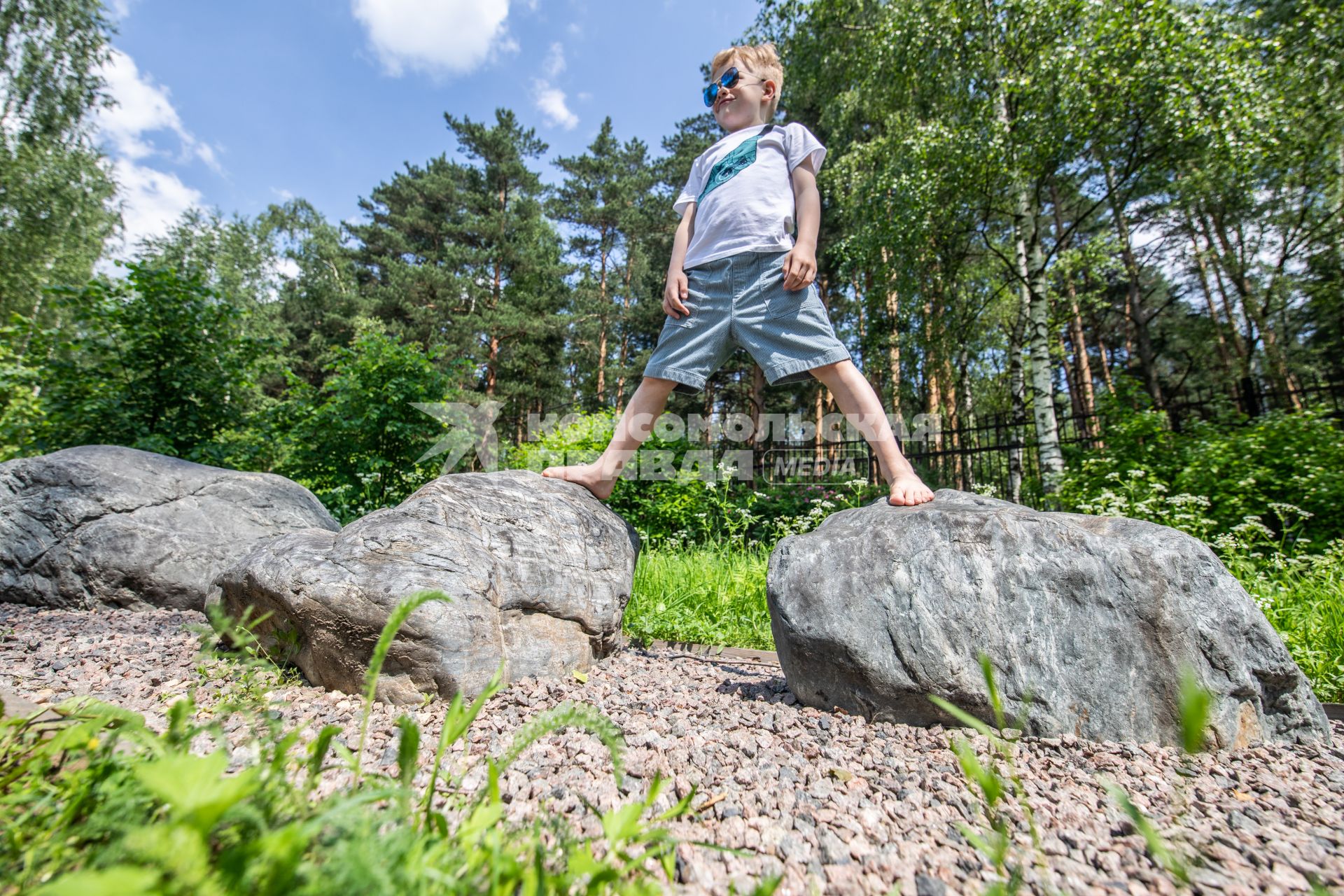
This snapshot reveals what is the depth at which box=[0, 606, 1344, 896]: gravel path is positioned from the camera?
910 millimetres

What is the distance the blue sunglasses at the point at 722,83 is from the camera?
2650 mm

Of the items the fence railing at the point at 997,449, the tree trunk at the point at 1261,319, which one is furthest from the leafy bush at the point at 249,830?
the tree trunk at the point at 1261,319

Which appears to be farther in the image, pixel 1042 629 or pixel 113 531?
pixel 113 531

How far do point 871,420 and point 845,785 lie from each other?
1289 mm

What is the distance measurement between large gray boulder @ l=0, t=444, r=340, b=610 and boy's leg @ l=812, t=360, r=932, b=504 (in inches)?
110

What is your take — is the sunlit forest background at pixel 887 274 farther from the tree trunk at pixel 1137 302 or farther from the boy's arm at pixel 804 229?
the boy's arm at pixel 804 229

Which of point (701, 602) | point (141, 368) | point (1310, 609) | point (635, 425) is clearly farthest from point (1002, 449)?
point (141, 368)

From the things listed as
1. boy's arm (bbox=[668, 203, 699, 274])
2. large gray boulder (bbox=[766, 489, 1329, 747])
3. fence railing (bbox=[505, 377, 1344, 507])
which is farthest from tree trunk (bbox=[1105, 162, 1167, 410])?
large gray boulder (bbox=[766, 489, 1329, 747])

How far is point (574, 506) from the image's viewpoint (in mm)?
2270

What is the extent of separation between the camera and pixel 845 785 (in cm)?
120

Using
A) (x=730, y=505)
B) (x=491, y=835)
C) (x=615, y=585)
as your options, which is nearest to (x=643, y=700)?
(x=615, y=585)

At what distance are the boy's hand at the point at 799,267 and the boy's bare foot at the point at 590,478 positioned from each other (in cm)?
108

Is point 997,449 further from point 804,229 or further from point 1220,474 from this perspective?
point 804,229

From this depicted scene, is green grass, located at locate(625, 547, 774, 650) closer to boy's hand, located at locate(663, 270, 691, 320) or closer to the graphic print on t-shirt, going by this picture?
boy's hand, located at locate(663, 270, 691, 320)
